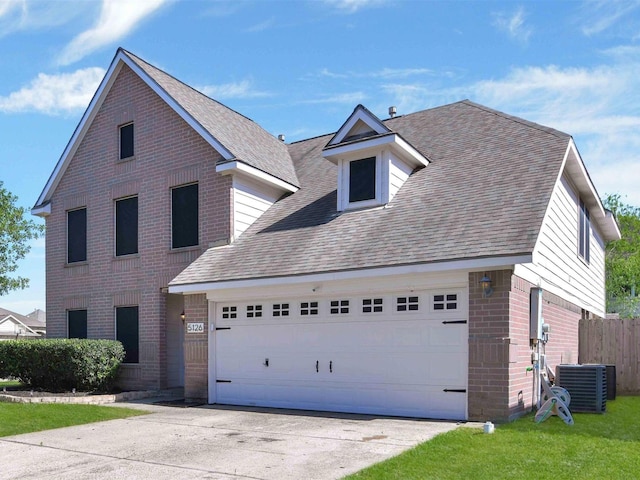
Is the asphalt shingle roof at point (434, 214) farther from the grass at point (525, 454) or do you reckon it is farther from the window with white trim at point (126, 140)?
the window with white trim at point (126, 140)

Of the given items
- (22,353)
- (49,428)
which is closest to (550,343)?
(49,428)

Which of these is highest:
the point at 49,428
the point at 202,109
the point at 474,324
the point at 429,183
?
the point at 202,109

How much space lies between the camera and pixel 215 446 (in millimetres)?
8227

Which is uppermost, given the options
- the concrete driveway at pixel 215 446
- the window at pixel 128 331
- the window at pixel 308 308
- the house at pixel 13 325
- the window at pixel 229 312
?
the window at pixel 308 308

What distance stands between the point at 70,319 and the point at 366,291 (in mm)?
10613

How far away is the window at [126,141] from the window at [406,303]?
31.8 feet

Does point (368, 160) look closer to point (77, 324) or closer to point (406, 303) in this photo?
point (406, 303)

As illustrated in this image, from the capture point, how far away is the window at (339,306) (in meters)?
11.7

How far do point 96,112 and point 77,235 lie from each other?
12.2ft

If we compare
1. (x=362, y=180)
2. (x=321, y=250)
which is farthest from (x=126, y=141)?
(x=321, y=250)

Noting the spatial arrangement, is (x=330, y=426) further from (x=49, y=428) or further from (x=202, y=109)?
(x=202, y=109)

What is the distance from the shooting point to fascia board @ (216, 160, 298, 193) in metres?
14.4

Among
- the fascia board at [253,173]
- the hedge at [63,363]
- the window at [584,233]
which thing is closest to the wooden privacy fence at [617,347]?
the window at [584,233]

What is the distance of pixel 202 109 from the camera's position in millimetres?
16922
